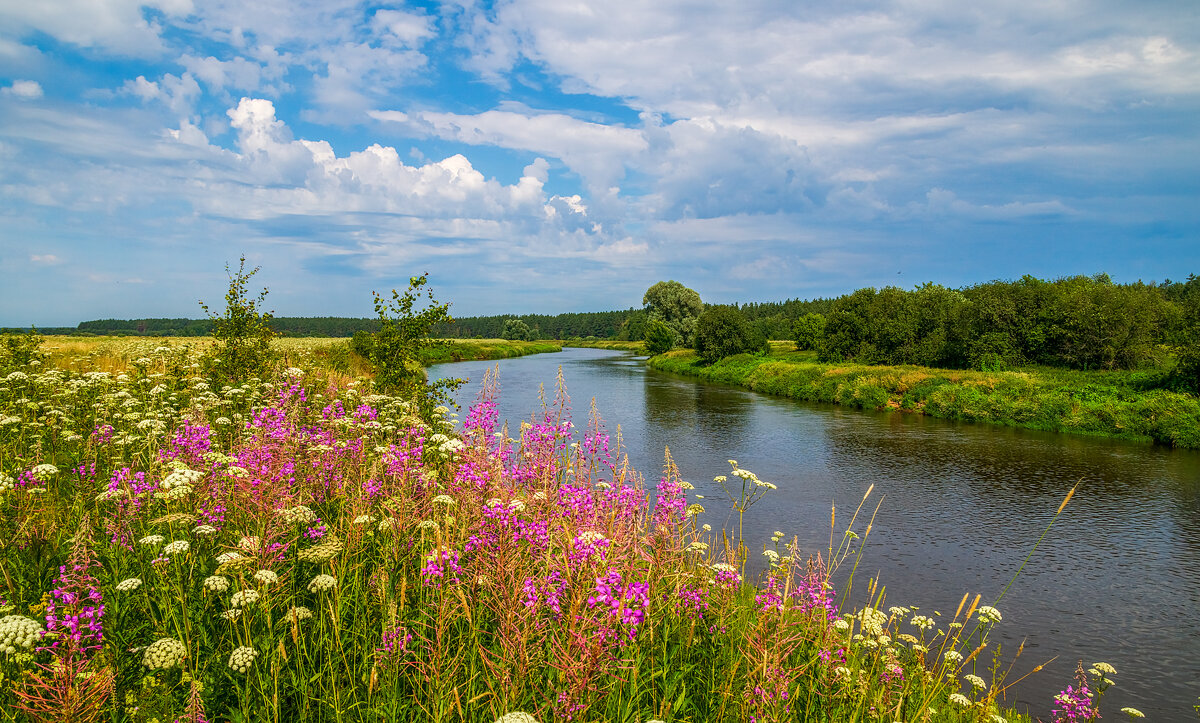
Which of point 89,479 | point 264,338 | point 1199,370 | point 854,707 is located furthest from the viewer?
point 1199,370

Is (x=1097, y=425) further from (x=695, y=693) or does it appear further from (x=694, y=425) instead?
(x=695, y=693)

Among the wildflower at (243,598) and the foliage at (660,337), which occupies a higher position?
the foliage at (660,337)

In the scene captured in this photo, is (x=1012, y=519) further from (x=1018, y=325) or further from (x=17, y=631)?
(x=1018, y=325)

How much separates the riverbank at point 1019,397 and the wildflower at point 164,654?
1364 inches

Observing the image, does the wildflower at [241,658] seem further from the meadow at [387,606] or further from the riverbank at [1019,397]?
the riverbank at [1019,397]

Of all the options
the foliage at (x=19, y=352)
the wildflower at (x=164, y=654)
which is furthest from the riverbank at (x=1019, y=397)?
the foliage at (x=19, y=352)

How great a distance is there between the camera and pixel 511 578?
303 cm

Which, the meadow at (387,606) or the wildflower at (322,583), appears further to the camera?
the wildflower at (322,583)

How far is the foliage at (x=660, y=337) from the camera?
281 ft

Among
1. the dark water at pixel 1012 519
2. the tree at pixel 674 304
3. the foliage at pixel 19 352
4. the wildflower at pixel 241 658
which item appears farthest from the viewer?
the tree at pixel 674 304

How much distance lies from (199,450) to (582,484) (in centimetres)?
386

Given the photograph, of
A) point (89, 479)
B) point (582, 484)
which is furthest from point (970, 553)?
point (89, 479)

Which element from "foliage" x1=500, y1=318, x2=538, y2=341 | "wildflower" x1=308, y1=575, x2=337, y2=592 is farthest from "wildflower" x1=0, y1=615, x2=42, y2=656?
"foliage" x1=500, y1=318, x2=538, y2=341

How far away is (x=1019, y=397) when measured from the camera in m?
32.2
